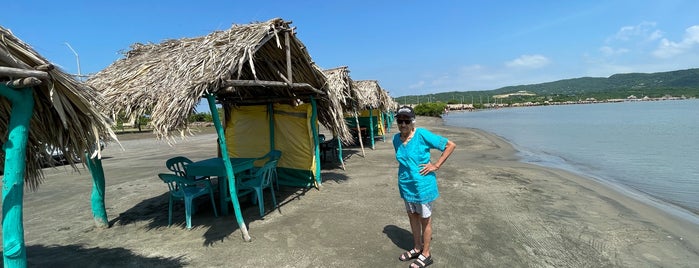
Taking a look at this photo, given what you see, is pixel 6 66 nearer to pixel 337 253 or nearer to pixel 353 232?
pixel 337 253

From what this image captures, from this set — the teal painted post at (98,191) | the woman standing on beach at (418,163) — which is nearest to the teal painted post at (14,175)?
the woman standing on beach at (418,163)

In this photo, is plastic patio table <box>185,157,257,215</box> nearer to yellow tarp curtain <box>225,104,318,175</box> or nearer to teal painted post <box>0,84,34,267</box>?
yellow tarp curtain <box>225,104,318,175</box>

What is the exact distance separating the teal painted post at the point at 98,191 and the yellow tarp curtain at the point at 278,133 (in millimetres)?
2856

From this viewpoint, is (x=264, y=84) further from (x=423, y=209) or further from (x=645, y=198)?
(x=645, y=198)

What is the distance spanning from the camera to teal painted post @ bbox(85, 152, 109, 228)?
15.5ft

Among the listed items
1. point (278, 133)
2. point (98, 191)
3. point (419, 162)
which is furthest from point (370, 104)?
point (419, 162)

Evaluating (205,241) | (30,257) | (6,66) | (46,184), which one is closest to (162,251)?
(205,241)

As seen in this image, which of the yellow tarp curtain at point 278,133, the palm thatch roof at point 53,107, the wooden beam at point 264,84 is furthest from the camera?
the yellow tarp curtain at point 278,133

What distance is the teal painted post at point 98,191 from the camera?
4711mm

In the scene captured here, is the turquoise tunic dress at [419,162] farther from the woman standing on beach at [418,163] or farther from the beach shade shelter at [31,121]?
the beach shade shelter at [31,121]

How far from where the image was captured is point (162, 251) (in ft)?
13.6

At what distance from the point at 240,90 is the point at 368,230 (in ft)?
13.2

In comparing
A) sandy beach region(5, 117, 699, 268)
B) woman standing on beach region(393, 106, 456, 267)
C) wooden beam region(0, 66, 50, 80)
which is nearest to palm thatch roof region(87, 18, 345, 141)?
sandy beach region(5, 117, 699, 268)

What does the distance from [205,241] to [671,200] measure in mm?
8942
